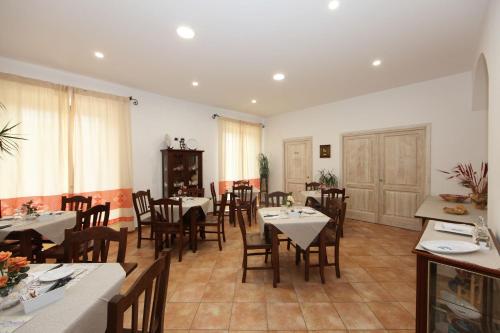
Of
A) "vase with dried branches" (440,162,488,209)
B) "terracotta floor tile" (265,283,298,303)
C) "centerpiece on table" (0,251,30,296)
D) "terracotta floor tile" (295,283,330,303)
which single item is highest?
"vase with dried branches" (440,162,488,209)

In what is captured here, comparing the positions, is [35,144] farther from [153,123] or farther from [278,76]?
[278,76]

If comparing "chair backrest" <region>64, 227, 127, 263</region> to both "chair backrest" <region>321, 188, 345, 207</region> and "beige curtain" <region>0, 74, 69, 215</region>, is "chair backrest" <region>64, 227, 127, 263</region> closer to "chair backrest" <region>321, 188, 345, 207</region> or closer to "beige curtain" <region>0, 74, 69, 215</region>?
"beige curtain" <region>0, 74, 69, 215</region>

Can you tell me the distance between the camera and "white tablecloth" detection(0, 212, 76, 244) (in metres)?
2.25

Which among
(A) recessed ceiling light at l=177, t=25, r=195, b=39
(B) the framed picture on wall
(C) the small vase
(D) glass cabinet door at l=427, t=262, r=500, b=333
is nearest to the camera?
(D) glass cabinet door at l=427, t=262, r=500, b=333

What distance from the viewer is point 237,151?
21.1 feet

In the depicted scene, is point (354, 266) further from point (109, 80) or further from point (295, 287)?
point (109, 80)

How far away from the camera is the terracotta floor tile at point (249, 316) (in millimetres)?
1891

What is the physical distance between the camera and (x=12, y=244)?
2441mm

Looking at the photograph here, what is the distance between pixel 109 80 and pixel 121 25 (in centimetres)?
204

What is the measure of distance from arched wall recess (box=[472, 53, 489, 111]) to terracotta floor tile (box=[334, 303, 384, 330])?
11.5 ft

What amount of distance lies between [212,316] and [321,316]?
1002mm

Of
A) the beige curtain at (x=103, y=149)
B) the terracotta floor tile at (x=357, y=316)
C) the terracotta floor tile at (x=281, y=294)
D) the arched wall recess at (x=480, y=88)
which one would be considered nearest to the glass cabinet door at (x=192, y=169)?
the beige curtain at (x=103, y=149)

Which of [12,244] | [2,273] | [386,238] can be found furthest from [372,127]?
[12,244]

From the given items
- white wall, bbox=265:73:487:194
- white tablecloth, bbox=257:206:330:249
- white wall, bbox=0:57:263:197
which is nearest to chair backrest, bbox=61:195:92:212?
white wall, bbox=0:57:263:197
